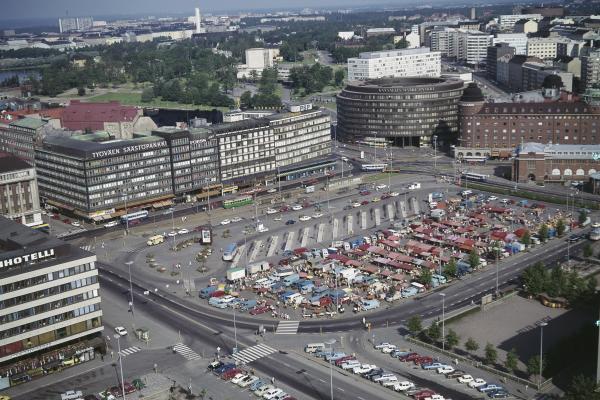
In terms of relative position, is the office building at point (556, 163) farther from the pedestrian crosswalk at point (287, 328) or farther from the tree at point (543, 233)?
the pedestrian crosswalk at point (287, 328)

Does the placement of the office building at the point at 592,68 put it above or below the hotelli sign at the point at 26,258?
above

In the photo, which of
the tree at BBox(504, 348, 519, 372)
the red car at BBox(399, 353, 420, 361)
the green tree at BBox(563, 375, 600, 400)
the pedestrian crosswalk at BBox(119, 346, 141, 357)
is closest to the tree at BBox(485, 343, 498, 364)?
the tree at BBox(504, 348, 519, 372)

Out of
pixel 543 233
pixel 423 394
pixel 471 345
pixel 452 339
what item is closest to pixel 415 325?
pixel 452 339

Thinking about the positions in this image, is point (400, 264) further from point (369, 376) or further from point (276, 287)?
point (369, 376)

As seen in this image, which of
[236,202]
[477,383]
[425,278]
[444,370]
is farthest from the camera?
[236,202]

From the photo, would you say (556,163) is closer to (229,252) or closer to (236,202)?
(236,202)

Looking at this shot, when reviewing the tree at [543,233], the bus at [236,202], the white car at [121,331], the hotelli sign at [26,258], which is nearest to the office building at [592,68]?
the tree at [543,233]

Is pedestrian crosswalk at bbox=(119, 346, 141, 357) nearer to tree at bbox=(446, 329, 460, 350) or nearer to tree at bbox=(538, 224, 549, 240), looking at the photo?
tree at bbox=(446, 329, 460, 350)
